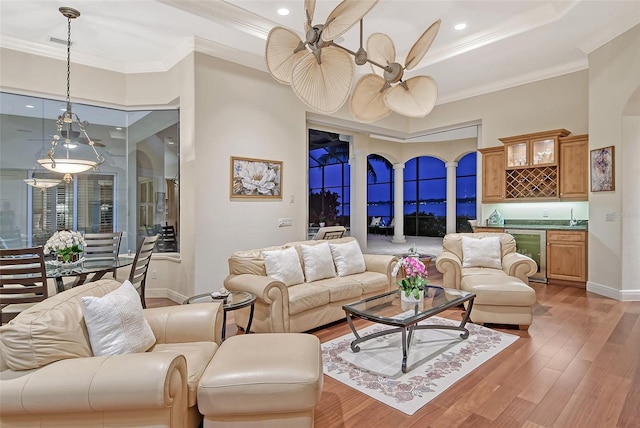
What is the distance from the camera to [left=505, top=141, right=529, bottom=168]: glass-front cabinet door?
233 inches

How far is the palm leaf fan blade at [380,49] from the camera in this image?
2.87 metres

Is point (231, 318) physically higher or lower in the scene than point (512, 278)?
lower

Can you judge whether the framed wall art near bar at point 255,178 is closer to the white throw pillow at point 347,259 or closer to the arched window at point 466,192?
the white throw pillow at point 347,259

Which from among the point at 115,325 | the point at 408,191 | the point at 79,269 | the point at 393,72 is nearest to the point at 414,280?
the point at 393,72

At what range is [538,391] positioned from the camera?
2391mm

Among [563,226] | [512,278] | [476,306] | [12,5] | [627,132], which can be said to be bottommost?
[476,306]

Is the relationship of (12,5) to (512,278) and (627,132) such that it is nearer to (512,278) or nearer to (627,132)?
(512,278)

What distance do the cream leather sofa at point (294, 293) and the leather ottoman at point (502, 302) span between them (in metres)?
1.01

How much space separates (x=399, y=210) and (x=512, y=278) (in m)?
7.88

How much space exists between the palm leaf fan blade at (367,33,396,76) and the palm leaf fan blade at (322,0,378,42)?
0.80 m

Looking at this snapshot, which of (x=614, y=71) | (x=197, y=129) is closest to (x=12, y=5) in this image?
(x=197, y=129)

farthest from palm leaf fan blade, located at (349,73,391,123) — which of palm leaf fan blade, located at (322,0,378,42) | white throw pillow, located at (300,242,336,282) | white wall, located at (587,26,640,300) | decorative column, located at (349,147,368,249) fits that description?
decorative column, located at (349,147,368,249)

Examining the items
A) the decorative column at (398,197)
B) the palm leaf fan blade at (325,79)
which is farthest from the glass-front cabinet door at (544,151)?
the decorative column at (398,197)

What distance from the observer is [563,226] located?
217 inches
